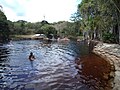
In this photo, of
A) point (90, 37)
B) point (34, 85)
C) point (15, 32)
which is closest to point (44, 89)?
point (34, 85)

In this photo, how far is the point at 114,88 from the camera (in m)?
18.2

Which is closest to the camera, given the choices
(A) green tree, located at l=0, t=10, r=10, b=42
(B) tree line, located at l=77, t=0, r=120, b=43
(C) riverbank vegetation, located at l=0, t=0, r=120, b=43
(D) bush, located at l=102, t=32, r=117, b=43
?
(B) tree line, located at l=77, t=0, r=120, b=43

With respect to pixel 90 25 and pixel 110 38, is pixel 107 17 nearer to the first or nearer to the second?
pixel 110 38

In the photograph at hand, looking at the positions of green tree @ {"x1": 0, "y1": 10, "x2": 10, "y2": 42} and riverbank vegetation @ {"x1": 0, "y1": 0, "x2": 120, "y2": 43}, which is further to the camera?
green tree @ {"x1": 0, "y1": 10, "x2": 10, "y2": 42}

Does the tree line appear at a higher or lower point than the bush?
higher

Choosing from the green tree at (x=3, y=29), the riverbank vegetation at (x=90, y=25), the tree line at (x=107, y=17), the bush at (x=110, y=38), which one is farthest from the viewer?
the green tree at (x=3, y=29)

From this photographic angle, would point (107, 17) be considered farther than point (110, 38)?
No

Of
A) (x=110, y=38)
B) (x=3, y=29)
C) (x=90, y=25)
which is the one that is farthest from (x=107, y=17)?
(x=3, y=29)

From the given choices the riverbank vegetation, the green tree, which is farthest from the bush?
the green tree

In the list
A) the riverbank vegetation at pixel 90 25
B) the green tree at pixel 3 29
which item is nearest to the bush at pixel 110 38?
the riverbank vegetation at pixel 90 25

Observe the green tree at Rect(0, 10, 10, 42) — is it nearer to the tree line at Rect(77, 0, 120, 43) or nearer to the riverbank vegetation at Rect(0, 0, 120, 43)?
the riverbank vegetation at Rect(0, 0, 120, 43)

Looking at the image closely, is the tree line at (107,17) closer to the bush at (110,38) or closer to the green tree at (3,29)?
the bush at (110,38)

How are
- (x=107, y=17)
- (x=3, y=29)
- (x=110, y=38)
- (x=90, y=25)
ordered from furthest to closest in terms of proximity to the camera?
(x=3, y=29)
(x=90, y=25)
(x=110, y=38)
(x=107, y=17)

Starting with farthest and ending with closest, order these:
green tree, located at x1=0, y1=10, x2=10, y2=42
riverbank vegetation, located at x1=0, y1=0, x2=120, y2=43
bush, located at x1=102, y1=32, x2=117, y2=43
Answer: green tree, located at x1=0, y1=10, x2=10, y2=42
bush, located at x1=102, y1=32, x2=117, y2=43
riverbank vegetation, located at x1=0, y1=0, x2=120, y2=43
